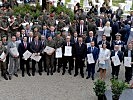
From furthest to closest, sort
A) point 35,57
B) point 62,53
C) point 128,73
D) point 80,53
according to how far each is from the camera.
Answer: point 62,53, point 35,57, point 80,53, point 128,73

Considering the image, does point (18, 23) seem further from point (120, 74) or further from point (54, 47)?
point (120, 74)

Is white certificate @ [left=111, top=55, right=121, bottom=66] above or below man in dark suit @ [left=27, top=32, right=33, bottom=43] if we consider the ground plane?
below

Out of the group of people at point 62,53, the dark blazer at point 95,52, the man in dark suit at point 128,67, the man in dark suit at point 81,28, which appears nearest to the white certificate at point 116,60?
the group of people at point 62,53

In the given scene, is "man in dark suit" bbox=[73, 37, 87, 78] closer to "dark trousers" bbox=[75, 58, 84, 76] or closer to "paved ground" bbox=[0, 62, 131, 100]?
"dark trousers" bbox=[75, 58, 84, 76]

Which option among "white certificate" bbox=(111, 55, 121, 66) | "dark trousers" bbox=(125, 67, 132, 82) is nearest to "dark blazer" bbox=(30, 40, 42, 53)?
"white certificate" bbox=(111, 55, 121, 66)

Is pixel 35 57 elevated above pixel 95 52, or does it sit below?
below

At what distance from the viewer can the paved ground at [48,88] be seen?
16.7 m

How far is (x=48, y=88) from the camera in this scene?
1756 cm

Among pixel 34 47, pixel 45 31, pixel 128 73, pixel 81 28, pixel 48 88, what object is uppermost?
pixel 45 31

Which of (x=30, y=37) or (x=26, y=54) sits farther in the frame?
(x=30, y=37)

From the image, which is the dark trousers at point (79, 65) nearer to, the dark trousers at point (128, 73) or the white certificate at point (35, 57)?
the white certificate at point (35, 57)

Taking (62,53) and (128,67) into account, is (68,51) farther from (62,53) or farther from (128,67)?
(128,67)

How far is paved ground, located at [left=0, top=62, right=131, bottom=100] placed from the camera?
16.7 meters

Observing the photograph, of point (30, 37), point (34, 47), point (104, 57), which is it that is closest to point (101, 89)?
point (104, 57)
